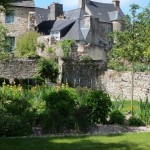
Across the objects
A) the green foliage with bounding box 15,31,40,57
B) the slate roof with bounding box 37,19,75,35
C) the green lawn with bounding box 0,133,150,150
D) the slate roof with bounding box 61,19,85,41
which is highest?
the slate roof with bounding box 37,19,75,35

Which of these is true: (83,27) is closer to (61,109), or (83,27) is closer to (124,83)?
(124,83)

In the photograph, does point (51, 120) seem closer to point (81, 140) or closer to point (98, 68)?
point (81, 140)

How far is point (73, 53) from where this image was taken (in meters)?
33.9

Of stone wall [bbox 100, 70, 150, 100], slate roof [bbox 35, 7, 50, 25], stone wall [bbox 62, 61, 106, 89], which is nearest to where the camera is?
stone wall [bbox 100, 70, 150, 100]

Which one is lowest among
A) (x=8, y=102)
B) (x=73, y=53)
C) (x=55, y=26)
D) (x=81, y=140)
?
(x=81, y=140)

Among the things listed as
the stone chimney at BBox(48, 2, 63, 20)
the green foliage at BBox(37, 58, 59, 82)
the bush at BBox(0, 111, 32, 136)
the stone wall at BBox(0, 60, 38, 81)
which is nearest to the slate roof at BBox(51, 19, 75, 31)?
the stone chimney at BBox(48, 2, 63, 20)

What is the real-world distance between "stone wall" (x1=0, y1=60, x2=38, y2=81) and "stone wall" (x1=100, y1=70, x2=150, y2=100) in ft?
16.7

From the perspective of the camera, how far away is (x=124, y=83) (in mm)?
27594

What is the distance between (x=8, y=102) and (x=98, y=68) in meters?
17.3

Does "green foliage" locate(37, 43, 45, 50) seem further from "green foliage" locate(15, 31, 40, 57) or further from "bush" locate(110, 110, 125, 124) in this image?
"bush" locate(110, 110, 125, 124)

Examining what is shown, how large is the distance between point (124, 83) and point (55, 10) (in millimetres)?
29103

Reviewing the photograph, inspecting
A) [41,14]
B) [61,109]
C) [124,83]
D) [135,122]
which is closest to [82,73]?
[124,83]

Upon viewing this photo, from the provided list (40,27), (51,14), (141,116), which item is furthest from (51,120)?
(51,14)

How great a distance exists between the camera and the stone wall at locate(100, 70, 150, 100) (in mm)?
26083
